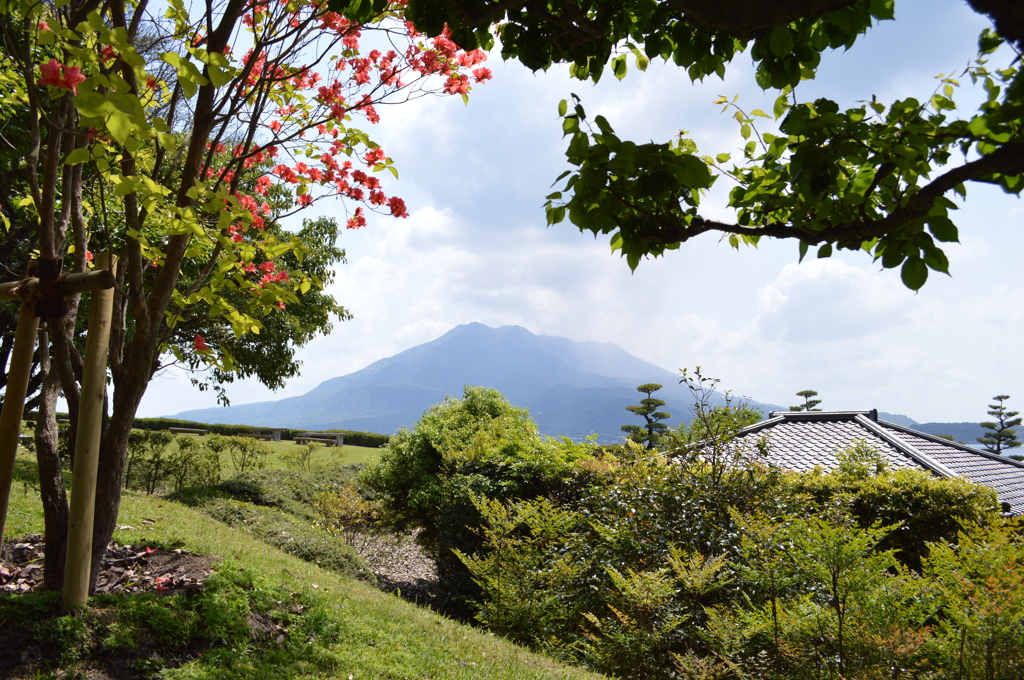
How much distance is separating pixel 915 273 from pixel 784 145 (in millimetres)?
955

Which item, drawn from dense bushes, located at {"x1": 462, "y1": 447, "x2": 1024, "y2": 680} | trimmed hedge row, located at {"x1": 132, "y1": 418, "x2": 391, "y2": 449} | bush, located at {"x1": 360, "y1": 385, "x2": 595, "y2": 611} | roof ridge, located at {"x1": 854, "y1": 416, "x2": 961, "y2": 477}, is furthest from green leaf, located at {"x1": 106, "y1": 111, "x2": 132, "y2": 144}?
trimmed hedge row, located at {"x1": 132, "y1": 418, "x2": 391, "y2": 449}

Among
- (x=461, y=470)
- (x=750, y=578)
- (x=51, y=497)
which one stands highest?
(x=51, y=497)

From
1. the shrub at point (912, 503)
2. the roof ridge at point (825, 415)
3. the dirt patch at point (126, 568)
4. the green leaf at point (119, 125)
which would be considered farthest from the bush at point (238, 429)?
the green leaf at point (119, 125)

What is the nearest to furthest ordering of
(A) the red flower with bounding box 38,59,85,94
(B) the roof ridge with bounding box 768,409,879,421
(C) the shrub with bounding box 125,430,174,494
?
(A) the red flower with bounding box 38,59,85,94 → (C) the shrub with bounding box 125,430,174,494 → (B) the roof ridge with bounding box 768,409,879,421

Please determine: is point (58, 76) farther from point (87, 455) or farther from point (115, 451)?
point (115, 451)

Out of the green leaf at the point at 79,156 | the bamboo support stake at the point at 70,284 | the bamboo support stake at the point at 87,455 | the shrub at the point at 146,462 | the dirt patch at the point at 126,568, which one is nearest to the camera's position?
the green leaf at the point at 79,156

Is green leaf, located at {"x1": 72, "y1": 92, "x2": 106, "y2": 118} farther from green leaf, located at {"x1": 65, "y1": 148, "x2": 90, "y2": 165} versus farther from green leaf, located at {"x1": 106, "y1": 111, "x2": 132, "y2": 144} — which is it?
green leaf, located at {"x1": 65, "y1": 148, "x2": 90, "y2": 165}

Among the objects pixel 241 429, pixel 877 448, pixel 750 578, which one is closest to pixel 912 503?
pixel 750 578

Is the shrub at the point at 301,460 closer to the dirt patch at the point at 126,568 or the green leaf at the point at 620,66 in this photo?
the dirt patch at the point at 126,568

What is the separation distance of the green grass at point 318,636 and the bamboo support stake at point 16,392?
2.86 ft

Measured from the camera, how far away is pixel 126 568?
433cm

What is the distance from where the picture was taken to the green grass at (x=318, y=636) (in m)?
3.20

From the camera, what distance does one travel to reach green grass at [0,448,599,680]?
320 cm

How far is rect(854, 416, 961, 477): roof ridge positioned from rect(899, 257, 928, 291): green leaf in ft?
30.9
